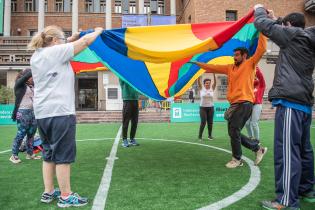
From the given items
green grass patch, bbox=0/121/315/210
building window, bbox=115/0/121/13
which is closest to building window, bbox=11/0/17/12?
building window, bbox=115/0/121/13

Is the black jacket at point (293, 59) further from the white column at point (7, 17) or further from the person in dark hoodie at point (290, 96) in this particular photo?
the white column at point (7, 17)

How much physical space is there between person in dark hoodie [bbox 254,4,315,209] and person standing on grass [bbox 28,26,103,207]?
2.11 m

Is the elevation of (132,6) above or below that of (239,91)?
above

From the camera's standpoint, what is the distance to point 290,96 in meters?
3.45

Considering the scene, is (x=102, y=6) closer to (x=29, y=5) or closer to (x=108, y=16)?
(x=108, y=16)

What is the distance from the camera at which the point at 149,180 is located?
4.80 meters

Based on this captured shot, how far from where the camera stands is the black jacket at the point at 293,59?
342cm

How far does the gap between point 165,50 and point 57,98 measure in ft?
7.08

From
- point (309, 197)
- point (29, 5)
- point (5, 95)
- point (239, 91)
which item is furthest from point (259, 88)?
point (29, 5)

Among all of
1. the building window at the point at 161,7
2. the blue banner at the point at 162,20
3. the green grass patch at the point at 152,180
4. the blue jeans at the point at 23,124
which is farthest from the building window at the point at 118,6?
the blue jeans at the point at 23,124

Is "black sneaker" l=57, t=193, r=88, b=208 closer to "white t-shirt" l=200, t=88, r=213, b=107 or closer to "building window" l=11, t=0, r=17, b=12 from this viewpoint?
"white t-shirt" l=200, t=88, r=213, b=107

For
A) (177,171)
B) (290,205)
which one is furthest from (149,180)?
(290,205)

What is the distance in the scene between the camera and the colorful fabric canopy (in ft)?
17.0

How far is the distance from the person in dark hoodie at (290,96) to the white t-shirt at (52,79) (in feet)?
7.15
